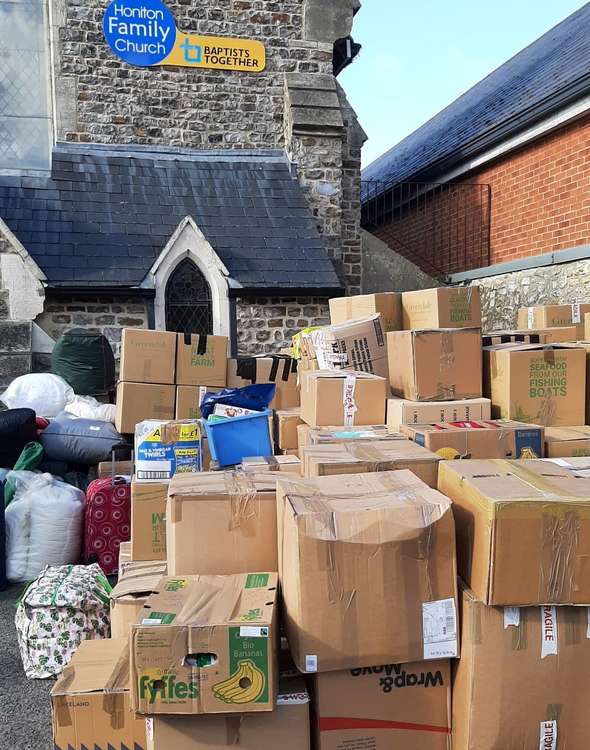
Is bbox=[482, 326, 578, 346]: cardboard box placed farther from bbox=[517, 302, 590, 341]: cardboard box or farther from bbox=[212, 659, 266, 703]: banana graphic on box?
bbox=[212, 659, 266, 703]: banana graphic on box

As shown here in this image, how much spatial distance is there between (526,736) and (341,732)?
0.60 m

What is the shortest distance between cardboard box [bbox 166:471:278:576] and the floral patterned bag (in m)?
1.10

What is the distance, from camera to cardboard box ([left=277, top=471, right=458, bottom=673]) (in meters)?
2.12

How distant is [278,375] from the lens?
5.70 metres

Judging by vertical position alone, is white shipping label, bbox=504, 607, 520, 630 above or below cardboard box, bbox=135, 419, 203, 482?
below

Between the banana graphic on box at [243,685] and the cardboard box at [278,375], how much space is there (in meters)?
3.60

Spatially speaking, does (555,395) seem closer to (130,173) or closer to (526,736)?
(526,736)

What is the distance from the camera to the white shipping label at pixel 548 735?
2164 mm

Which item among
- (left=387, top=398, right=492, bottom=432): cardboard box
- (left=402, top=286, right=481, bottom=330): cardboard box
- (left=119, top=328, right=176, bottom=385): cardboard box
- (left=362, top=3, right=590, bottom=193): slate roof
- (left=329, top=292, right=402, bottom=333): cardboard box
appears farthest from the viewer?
(left=362, top=3, right=590, bottom=193): slate roof

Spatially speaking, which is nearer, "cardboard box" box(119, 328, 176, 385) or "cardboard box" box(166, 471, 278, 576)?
"cardboard box" box(166, 471, 278, 576)

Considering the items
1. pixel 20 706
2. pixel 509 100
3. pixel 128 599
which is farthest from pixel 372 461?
pixel 509 100

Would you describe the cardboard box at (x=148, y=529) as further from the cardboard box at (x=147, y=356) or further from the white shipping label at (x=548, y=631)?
the white shipping label at (x=548, y=631)

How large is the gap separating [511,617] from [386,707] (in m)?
0.52

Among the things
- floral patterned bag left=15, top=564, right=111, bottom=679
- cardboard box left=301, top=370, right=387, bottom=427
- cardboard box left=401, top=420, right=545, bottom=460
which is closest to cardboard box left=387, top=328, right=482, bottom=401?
cardboard box left=301, top=370, right=387, bottom=427
